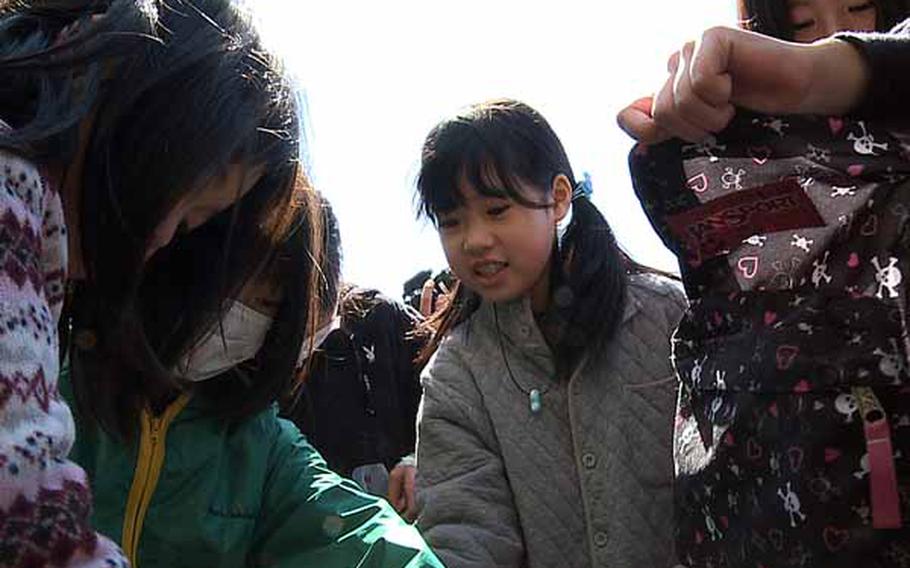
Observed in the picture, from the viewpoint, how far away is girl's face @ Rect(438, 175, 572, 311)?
6.88ft

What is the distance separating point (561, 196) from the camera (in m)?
2.25

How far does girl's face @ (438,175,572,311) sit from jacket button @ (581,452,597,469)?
0.96 ft

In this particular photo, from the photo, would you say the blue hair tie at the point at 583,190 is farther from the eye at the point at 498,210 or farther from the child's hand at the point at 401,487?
the child's hand at the point at 401,487

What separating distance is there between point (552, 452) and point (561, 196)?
1.65 ft

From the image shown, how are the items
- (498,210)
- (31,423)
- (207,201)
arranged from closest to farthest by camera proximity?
1. (31,423)
2. (207,201)
3. (498,210)

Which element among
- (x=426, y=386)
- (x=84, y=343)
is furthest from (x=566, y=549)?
(x=84, y=343)

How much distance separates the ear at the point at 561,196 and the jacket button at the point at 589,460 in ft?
1.54

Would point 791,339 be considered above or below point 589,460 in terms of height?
above

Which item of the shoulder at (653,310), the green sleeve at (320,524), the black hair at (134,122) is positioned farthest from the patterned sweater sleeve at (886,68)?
the shoulder at (653,310)

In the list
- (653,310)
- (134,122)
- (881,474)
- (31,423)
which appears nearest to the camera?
(31,423)

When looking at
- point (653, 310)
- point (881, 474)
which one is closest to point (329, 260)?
point (653, 310)

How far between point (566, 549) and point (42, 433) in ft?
4.00

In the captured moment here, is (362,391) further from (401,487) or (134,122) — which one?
(134,122)

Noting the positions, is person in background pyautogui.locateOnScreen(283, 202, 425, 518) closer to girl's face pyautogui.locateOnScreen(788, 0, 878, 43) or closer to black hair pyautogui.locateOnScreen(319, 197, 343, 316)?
black hair pyautogui.locateOnScreen(319, 197, 343, 316)
